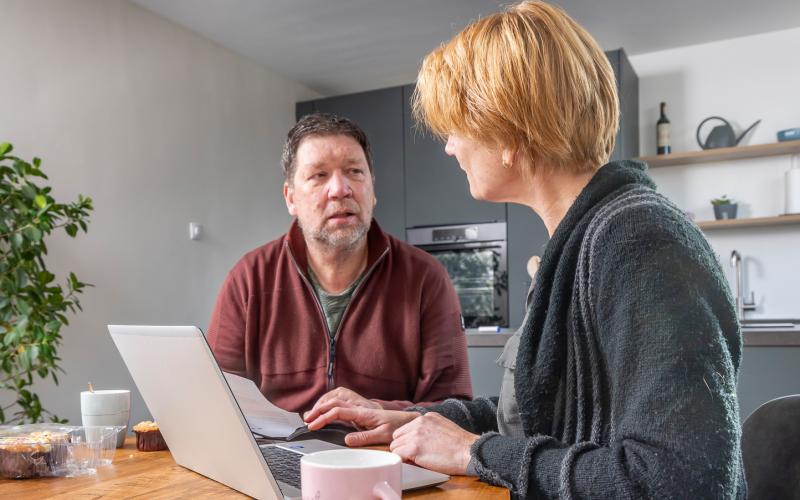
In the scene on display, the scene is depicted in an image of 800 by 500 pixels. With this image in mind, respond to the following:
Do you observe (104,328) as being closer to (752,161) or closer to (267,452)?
(267,452)

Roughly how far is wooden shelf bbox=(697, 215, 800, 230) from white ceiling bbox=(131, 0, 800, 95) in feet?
3.60

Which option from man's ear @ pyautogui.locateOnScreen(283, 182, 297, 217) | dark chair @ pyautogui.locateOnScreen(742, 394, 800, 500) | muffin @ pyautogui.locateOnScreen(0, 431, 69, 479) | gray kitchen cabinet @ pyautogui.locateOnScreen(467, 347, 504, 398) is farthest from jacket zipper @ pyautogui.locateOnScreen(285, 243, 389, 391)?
gray kitchen cabinet @ pyautogui.locateOnScreen(467, 347, 504, 398)

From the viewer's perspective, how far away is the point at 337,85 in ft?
16.2

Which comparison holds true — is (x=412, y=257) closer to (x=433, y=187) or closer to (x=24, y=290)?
(x=24, y=290)

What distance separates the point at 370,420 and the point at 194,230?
Result: 287 centimetres

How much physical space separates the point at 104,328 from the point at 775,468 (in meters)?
2.89

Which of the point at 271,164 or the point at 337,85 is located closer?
the point at 271,164

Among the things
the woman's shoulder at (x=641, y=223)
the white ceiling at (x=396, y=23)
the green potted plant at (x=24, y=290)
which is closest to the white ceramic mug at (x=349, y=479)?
the woman's shoulder at (x=641, y=223)

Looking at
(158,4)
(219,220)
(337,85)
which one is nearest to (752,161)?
(337,85)

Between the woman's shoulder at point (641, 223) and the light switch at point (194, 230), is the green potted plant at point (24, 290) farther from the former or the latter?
the woman's shoulder at point (641, 223)

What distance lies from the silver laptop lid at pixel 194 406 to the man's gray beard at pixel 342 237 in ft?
2.43

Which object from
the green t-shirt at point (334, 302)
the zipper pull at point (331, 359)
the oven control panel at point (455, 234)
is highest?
the oven control panel at point (455, 234)

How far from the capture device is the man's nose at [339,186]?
5.47 ft

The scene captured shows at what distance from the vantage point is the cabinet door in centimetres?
403
